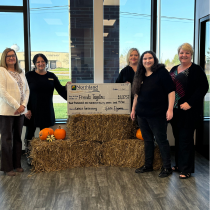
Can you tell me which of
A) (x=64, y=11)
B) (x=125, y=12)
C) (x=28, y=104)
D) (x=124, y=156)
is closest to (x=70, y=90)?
(x=28, y=104)

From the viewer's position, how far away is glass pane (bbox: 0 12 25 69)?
3936 mm

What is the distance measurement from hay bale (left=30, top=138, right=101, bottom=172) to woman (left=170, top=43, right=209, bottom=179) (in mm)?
1071

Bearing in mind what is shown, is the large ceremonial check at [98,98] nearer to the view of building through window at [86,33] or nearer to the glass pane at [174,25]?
the view of building through window at [86,33]

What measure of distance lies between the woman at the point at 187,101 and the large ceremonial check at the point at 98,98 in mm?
→ 721

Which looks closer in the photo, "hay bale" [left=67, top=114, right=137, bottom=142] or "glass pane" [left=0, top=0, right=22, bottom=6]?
"hay bale" [left=67, top=114, right=137, bottom=142]

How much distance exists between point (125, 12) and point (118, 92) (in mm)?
1543

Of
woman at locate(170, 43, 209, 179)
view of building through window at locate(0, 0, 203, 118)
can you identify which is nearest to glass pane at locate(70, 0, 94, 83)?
view of building through window at locate(0, 0, 203, 118)

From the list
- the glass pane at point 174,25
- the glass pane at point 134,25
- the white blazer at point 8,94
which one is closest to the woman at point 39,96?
the white blazer at point 8,94

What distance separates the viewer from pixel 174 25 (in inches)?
165

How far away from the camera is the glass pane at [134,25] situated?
4113 millimetres

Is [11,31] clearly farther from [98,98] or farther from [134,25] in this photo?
[134,25]

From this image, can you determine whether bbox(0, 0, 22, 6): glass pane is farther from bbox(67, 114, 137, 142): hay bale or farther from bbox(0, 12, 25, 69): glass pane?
bbox(67, 114, 137, 142): hay bale

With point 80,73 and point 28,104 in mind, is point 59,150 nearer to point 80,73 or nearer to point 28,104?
point 28,104

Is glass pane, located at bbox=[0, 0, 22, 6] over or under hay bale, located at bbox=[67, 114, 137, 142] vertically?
A: over
